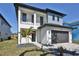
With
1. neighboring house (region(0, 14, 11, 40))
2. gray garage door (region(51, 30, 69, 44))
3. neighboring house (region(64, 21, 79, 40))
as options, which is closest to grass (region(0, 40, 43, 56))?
neighboring house (region(0, 14, 11, 40))

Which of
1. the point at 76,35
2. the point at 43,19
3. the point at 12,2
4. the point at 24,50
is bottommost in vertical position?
the point at 24,50

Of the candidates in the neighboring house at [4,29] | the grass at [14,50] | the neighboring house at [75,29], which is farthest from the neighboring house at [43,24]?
the neighboring house at [4,29]

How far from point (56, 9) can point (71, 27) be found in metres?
0.90

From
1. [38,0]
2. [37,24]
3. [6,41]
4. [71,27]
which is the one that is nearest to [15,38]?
[6,41]

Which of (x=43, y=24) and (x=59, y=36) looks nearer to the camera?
(x=43, y=24)

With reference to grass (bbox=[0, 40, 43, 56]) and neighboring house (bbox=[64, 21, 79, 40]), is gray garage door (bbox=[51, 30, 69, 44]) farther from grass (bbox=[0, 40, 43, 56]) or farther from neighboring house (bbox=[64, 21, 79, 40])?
grass (bbox=[0, 40, 43, 56])

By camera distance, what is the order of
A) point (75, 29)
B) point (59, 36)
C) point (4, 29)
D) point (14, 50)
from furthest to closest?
point (59, 36), point (4, 29), point (75, 29), point (14, 50)

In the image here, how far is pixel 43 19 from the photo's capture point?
7402 millimetres

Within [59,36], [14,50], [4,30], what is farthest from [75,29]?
[4,30]

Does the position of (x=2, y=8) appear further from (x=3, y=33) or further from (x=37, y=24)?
(x=37, y=24)

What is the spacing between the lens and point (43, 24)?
7348mm

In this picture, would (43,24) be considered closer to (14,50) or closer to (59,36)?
(59,36)

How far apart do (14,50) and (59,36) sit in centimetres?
180

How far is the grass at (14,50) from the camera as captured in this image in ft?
23.0
